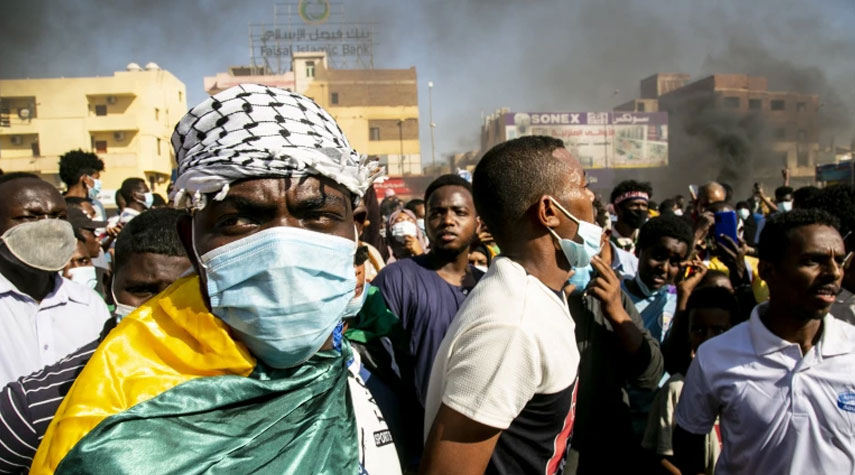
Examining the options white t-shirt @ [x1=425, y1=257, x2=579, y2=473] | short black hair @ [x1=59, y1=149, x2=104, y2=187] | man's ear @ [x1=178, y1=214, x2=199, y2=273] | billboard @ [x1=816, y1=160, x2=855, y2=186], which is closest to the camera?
man's ear @ [x1=178, y1=214, x2=199, y2=273]

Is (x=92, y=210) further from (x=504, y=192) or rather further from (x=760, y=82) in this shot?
(x=760, y=82)

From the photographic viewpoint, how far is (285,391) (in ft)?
4.56

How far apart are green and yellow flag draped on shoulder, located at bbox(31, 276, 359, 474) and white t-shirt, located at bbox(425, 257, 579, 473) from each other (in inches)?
17.8

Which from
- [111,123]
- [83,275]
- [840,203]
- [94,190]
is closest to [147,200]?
[94,190]

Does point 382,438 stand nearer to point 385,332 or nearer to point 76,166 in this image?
point 385,332

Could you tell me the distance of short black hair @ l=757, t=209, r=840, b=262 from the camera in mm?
2645

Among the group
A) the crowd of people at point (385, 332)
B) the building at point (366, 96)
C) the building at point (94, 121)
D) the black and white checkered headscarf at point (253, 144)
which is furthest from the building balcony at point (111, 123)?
the black and white checkered headscarf at point (253, 144)

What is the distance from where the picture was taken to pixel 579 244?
90.0 inches

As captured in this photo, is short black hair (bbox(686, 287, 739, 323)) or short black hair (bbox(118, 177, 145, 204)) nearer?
short black hair (bbox(686, 287, 739, 323))

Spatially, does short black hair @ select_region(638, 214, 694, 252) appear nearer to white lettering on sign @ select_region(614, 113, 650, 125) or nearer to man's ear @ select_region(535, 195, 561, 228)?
man's ear @ select_region(535, 195, 561, 228)

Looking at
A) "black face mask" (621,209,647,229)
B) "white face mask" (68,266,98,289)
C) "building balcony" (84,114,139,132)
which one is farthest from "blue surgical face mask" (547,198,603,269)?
"building balcony" (84,114,139,132)

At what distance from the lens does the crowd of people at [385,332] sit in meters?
1.30

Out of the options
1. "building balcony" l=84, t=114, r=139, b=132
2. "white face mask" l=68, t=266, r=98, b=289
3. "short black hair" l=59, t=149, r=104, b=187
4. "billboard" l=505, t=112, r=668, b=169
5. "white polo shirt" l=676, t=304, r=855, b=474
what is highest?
"building balcony" l=84, t=114, r=139, b=132

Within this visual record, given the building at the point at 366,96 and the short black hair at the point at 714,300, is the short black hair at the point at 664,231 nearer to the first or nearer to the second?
the short black hair at the point at 714,300
